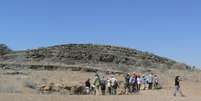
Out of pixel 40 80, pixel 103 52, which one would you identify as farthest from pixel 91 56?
pixel 40 80

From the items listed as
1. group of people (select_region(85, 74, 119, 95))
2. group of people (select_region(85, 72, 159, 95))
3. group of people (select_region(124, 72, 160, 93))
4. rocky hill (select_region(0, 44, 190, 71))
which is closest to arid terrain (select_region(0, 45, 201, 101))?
rocky hill (select_region(0, 44, 190, 71))

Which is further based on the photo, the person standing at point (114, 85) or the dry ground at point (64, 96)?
the person standing at point (114, 85)

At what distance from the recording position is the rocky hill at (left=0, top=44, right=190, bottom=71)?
72000 millimetres

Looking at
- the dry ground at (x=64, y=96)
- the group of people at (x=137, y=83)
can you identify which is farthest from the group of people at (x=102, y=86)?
the dry ground at (x=64, y=96)

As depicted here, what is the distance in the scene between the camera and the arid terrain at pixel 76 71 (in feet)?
118

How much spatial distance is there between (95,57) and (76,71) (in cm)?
1452

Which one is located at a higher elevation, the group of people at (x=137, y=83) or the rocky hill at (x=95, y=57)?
the rocky hill at (x=95, y=57)

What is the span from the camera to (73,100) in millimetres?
31656

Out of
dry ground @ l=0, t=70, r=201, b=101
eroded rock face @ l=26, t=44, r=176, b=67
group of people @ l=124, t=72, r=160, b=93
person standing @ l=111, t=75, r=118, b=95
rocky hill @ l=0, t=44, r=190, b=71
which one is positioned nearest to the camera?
dry ground @ l=0, t=70, r=201, b=101

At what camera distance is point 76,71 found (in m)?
60.2

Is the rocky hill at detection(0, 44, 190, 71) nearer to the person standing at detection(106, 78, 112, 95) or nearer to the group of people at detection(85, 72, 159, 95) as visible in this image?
the group of people at detection(85, 72, 159, 95)

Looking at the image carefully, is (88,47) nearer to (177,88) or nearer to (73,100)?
(177,88)

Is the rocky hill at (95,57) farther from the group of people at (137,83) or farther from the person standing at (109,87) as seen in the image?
the person standing at (109,87)

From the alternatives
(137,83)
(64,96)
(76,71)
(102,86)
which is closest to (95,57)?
(76,71)
